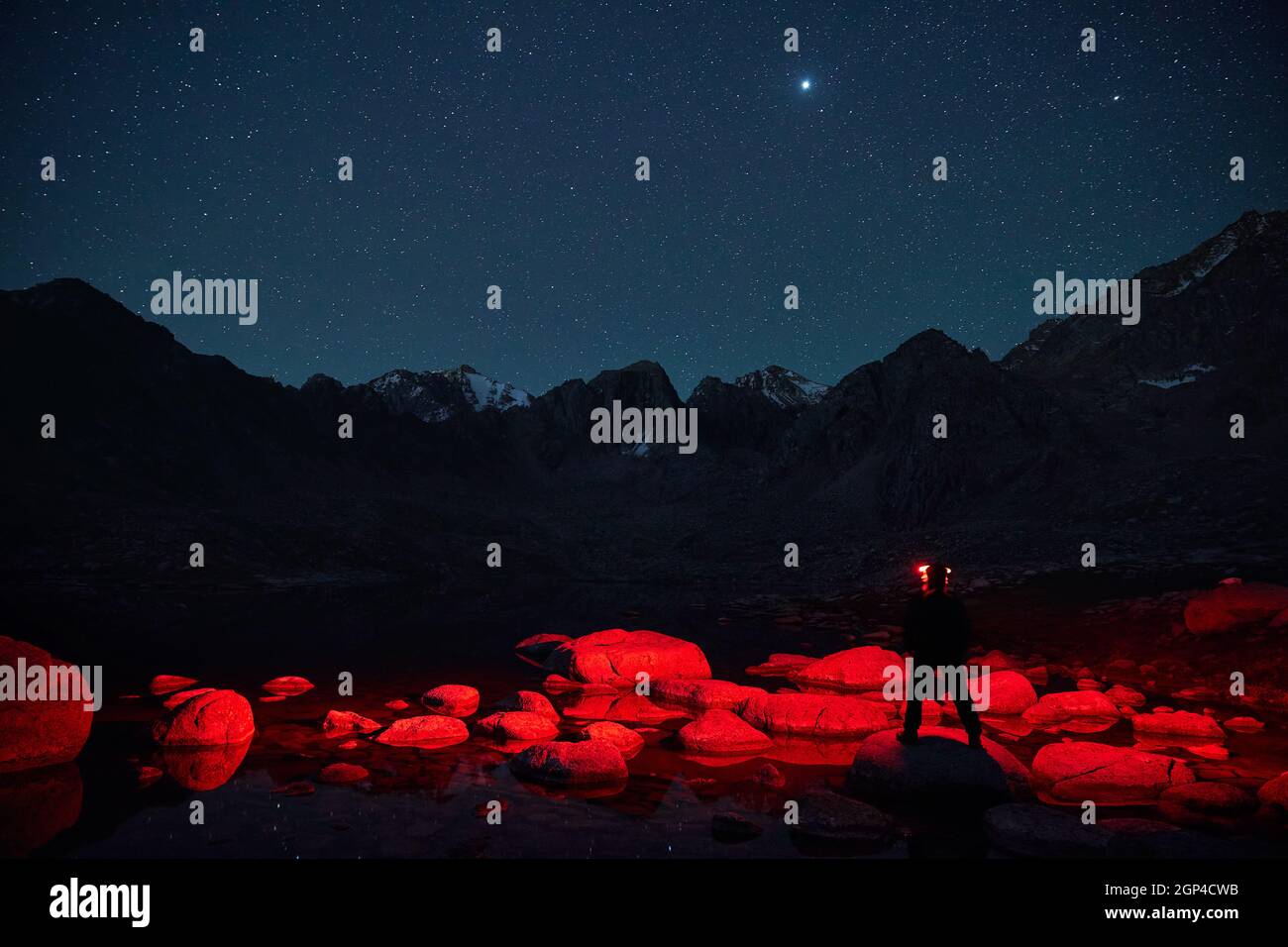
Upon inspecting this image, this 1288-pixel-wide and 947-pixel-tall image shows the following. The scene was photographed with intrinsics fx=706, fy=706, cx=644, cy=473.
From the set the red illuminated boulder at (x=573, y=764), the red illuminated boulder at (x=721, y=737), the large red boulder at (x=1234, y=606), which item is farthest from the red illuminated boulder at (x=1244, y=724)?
the red illuminated boulder at (x=573, y=764)

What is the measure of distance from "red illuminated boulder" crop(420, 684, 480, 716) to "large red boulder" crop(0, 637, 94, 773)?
597 cm

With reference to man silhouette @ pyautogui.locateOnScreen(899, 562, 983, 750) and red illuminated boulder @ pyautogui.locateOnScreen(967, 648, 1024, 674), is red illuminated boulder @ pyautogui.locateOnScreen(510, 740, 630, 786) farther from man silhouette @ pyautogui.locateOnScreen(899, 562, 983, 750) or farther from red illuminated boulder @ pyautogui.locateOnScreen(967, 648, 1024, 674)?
red illuminated boulder @ pyautogui.locateOnScreen(967, 648, 1024, 674)

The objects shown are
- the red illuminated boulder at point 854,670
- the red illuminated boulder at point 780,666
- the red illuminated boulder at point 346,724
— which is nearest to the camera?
the red illuminated boulder at point 346,724

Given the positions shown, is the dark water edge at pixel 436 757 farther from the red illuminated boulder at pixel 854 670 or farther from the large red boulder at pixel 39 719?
the red illuminated boulder at pixel 854 670

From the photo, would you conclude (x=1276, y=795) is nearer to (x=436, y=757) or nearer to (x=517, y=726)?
(x=517, y=726)

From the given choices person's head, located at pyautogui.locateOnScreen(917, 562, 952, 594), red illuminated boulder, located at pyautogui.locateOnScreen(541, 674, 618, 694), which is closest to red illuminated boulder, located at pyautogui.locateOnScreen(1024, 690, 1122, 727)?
person's head, located at pyautogui.locateOnScreen(917, 562, 952, 594)

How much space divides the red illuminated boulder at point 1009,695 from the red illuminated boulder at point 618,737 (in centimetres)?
767

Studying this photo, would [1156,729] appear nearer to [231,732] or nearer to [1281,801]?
[1281,801]

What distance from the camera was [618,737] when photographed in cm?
1216

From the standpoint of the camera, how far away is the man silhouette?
997cm

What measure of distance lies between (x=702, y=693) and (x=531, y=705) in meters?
3.80

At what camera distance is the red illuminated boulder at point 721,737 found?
12.1 metres

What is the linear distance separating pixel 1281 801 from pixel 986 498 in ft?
243

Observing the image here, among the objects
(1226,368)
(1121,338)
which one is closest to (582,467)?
(1121,338)
